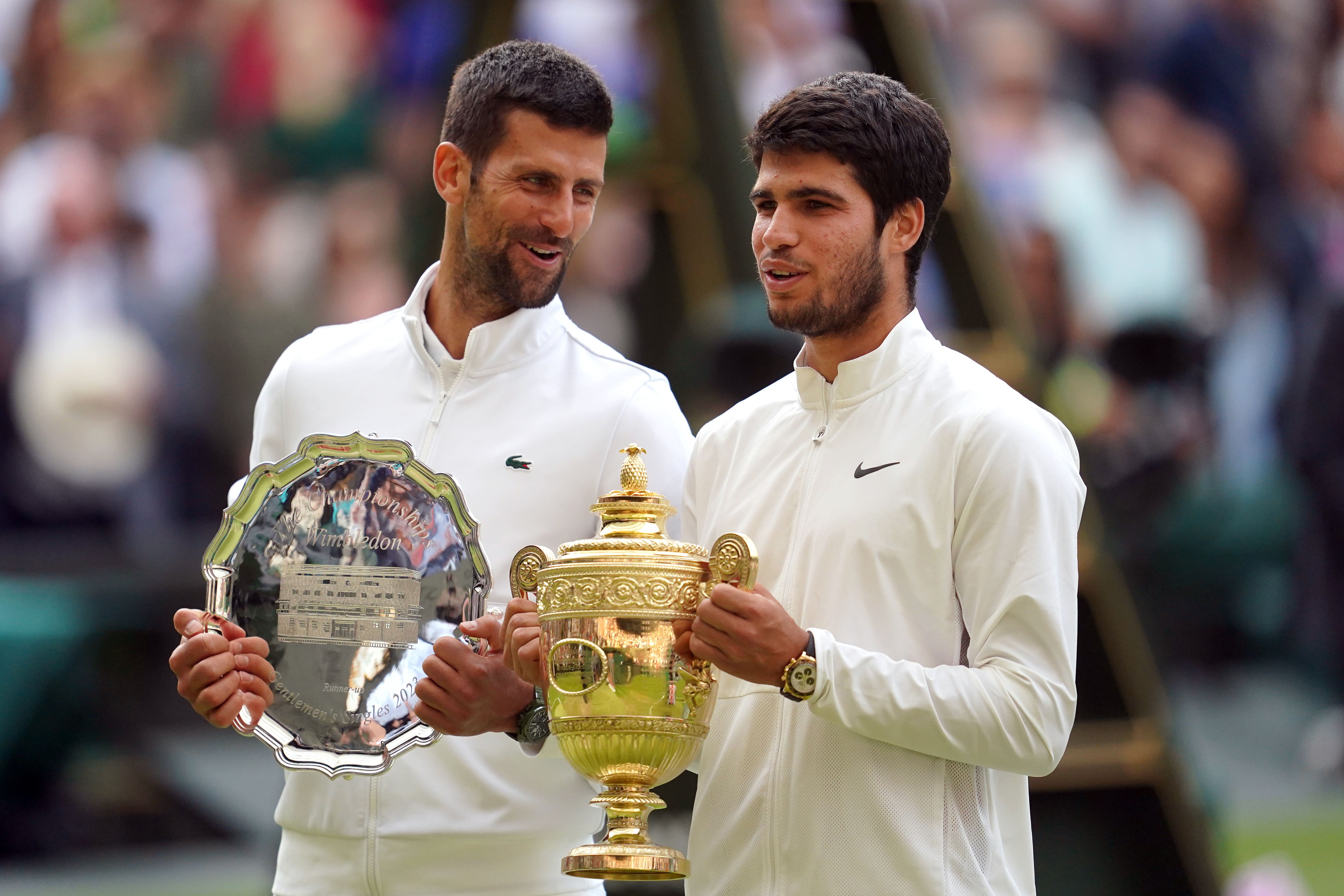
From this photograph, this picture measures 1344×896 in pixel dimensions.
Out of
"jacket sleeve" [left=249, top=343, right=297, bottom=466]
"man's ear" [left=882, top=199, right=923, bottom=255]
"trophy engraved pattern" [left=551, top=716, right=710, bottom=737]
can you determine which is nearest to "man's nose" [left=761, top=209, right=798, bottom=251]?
"man's ear" [left=882, top=199, right=923, bottom=255]

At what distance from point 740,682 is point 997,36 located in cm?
1162

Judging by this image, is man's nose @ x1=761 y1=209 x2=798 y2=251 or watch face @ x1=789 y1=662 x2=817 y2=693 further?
man's nose @ x1=761 y1=209 x2=798 y2=251

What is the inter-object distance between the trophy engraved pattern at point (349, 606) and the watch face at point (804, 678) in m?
0.64

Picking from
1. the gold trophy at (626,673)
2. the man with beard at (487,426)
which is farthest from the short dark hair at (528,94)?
the gold trophy at (626,673)

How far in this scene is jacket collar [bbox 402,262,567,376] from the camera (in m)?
2.68

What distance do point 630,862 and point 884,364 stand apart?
28.2 inches

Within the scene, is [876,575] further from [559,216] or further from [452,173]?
[452,173]

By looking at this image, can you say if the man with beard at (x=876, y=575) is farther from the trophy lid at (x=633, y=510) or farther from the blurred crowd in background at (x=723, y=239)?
the blurred crowd in background at (x=723, y=239)

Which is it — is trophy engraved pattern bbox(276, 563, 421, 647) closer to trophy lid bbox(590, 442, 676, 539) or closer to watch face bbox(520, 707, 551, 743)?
watch face bbox(520, 707, 551, 743)

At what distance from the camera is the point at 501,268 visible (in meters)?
2.68

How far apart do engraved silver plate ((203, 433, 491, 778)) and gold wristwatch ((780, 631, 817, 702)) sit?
1.84 feet

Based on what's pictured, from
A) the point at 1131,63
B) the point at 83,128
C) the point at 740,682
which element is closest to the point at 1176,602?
the point at 1131,63

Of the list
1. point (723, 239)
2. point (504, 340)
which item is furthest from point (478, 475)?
point (723, 239)

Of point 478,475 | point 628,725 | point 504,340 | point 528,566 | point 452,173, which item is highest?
point 452,173
